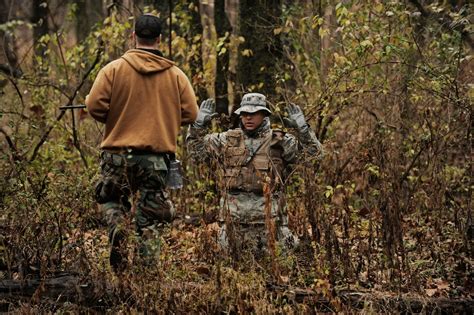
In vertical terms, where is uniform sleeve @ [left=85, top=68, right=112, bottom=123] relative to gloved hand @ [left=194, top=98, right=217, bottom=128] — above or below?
above

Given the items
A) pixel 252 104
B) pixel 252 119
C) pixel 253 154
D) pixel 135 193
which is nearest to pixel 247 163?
pixel 253 154

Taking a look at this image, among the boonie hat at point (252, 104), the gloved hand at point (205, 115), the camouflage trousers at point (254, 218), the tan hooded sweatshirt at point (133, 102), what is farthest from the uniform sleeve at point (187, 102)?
the camouflage trousers at point (254, 218)

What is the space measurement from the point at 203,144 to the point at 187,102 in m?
0.66

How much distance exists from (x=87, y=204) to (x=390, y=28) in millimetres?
3955

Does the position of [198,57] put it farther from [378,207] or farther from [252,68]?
[378,207]

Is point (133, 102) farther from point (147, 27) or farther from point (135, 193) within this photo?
point (135, 193)

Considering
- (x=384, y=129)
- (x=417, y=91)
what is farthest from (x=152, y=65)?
(x=417, y=91)

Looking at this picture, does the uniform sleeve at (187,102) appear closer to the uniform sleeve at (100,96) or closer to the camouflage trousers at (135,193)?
the camouflage trousers at (135,193)

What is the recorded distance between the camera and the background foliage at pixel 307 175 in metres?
5.93

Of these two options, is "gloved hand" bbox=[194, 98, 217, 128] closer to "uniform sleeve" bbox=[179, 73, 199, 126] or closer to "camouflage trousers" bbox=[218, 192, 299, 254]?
"uniform sleeve" bbox=[179, 73, 199, 126]

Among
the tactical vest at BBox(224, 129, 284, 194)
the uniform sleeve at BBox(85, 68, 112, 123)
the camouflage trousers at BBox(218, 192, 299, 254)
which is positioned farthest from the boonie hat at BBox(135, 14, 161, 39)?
the camouflage trousers at BBox(218, 192, 299, 254)

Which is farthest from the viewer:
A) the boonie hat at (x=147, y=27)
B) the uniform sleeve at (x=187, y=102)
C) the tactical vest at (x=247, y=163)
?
the tactical vest at (x=247, y=163)

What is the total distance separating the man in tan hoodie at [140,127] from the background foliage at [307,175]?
0.76 feet

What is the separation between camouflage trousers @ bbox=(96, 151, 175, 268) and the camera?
6461mm
